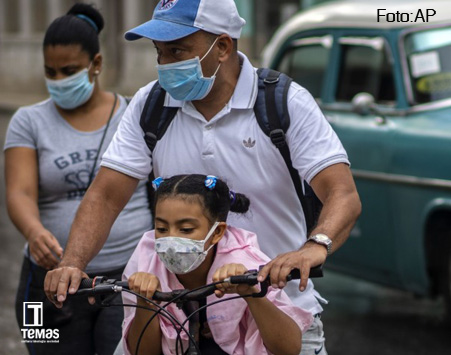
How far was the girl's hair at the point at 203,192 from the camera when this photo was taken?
322 cm

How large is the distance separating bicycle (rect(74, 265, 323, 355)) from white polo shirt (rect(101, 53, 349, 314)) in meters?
0.46

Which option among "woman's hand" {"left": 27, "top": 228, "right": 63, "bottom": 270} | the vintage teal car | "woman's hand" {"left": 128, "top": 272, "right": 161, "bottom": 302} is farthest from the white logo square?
the vintage teal car

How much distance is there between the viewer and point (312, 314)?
3.38m

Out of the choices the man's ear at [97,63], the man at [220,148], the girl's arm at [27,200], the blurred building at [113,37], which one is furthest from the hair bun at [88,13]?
the blurred building at [113,37]

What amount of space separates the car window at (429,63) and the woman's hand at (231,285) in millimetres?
4203

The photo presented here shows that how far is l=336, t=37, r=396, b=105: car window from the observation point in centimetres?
718

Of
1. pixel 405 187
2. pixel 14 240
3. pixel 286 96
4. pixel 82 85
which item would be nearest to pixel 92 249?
pixel 286 96

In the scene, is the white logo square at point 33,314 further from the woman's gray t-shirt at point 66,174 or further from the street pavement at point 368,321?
the street pavement at point 368,321

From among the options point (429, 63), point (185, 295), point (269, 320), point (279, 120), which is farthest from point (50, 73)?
point (429, 63)

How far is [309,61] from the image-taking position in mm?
7938

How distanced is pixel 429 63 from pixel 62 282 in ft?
14.0

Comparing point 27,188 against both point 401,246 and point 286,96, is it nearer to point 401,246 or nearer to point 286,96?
point 286,96

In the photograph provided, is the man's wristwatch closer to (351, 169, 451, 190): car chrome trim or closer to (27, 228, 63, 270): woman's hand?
(27, 228, 63, 270): woman's hand

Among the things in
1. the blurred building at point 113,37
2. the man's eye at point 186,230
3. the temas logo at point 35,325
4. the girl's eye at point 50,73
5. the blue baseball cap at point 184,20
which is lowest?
the blurred building at point 113,37
